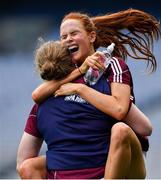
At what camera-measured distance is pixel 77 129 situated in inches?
160

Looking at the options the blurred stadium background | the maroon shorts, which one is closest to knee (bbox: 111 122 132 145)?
the maroon shorts

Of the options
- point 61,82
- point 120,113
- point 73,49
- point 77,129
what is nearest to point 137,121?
point 120,113

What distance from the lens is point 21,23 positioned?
6355 mm

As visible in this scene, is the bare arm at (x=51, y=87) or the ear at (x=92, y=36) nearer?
the bare arm at (x=51, y=87)

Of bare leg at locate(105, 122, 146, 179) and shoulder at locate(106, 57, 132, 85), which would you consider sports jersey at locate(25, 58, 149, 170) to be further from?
bare leg at locate(105, 122, 146, 179)

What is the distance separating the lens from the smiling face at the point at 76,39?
14.3 feet

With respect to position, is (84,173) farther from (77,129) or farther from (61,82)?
(61,82)

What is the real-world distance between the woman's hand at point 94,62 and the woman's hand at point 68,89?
102 mm

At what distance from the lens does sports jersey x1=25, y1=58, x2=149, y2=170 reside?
4.02 m

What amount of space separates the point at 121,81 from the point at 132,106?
151mm

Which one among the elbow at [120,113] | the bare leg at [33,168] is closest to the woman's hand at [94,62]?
the elbow at [120,113]

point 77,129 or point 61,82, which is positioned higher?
point 61,82

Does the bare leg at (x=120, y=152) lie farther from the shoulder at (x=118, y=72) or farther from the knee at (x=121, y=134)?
the shoulder at (x=118, y=72)

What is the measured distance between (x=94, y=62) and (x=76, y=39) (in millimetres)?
300
